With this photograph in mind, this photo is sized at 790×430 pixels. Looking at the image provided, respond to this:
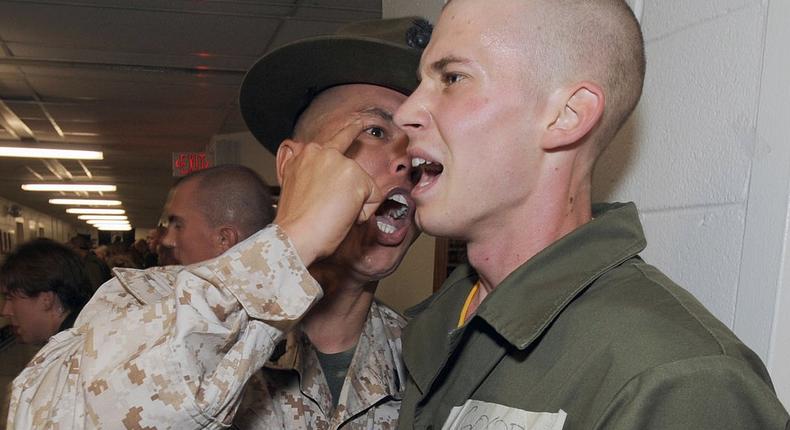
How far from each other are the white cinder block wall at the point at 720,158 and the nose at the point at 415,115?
0.50 m

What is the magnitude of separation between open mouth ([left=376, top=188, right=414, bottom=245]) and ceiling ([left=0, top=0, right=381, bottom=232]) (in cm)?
298

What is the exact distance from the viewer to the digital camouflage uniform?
5.47 ft

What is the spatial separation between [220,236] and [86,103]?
5.50 m

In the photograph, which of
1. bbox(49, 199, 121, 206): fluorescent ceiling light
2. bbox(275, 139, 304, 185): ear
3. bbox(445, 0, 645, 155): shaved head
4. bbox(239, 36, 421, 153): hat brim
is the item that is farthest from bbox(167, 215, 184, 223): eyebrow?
bbox(49, 199, 121, 206): fluorescent ceiling light

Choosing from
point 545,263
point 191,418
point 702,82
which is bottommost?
point 191,418

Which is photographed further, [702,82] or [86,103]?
[86,103]

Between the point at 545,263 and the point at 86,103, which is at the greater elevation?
the point at 86,103

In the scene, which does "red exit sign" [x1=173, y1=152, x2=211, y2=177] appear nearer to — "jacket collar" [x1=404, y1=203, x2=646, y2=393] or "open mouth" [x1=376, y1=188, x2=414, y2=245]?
"open mouth" [x1=376, y1=188, x2=414, y2=245]

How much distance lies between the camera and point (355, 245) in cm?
181

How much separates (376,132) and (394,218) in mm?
237

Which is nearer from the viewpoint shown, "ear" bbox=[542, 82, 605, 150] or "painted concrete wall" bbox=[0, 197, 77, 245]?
"ear" bbox=[542, 82, 605, 150]

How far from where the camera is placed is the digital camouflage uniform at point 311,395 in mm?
1667

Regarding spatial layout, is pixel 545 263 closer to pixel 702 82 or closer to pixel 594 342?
pixel 594 342

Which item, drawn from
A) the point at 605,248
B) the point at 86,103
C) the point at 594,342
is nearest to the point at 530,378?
the point at 594,342
